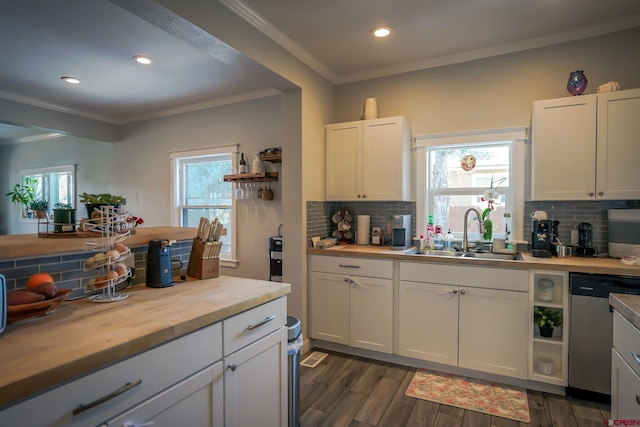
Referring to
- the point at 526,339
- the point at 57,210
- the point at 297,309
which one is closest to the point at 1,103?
the point at 57,210

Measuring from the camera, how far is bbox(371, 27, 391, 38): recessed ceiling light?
2.62m

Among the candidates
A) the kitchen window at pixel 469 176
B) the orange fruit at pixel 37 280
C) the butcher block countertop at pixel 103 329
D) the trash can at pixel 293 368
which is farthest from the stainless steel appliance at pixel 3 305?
the kitchen window at pixel 469 176

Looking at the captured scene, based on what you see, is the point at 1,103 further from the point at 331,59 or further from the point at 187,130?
the point at 331,59

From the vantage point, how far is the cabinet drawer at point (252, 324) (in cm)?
139

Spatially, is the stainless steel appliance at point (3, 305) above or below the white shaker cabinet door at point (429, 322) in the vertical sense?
above

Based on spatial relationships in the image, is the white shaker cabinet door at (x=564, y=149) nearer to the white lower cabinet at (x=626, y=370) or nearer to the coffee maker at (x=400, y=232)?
the coffee maker at (x=400, y=232)

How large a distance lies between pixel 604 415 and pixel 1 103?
6312 millimetres

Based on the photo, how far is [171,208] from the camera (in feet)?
15.5

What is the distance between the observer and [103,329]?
1112 millimetres

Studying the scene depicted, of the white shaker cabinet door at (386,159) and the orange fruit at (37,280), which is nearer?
the orange fruit at (37,280)

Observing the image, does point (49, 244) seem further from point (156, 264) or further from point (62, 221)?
point (156, 264)

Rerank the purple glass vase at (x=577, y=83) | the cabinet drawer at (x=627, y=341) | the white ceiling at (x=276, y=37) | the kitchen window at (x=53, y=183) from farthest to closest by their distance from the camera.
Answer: the kitchen window at (x=53, y=183) < the purple glass vase at (x=577, y=83) < the white ceiling at (x=276, y=37) < the cabinet drawer at (x=627, y=341)

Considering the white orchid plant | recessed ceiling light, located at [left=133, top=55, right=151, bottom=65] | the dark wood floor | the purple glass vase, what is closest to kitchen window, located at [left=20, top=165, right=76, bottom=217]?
recessed ceiling light, located at [left=133, top=55, right=151, bottom=65]

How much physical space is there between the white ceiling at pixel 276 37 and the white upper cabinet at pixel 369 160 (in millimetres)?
626
